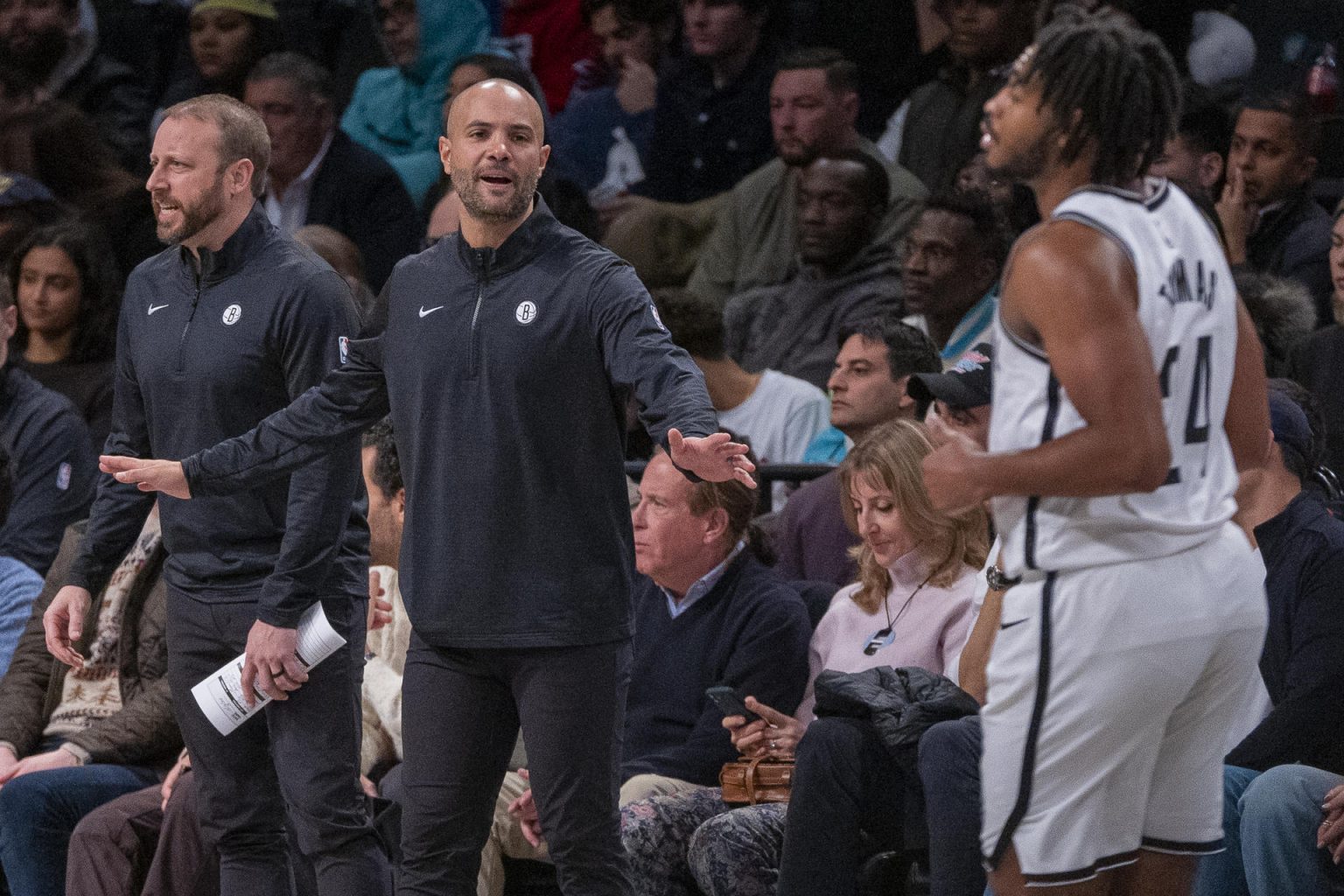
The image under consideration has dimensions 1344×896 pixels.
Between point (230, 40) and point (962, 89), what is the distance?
10.5 ft

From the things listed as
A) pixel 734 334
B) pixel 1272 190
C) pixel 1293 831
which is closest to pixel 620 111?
pixel 734 334

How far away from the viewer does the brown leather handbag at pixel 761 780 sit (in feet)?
14.5

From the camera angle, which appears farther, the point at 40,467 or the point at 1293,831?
the point at 40,467

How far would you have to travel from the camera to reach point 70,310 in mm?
6766

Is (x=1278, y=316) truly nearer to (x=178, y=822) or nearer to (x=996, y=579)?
(x=996, y=579)

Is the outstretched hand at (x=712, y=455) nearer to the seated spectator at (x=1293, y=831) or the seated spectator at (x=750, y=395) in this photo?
the seated spectator at (x=1293, y=831)

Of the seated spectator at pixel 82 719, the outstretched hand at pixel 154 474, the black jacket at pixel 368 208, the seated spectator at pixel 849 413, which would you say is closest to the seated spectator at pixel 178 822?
the seated spectator at pixel 82 719

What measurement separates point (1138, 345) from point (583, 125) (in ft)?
19.7

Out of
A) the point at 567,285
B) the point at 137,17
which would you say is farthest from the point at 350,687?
the point at 137,17

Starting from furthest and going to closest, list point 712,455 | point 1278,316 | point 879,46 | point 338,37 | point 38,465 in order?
point 338,37 < point 879,46 < point 38,465 < point 1278,316 < point 712,455

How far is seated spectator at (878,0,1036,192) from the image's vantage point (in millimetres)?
7180

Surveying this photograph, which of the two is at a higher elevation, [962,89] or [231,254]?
[962,89]

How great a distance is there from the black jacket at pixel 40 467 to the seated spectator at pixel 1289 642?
3589mm

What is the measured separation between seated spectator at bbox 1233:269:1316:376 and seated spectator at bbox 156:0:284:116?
4.58m
